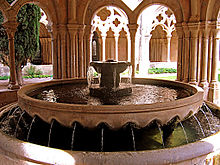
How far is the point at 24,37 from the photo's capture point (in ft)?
30.6

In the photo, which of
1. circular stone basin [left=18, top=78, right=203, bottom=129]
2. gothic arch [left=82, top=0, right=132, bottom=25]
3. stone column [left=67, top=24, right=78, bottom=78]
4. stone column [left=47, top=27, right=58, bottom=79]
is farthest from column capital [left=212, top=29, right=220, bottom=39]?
circular stone basin [left=18, top=78, right=203, bottom=129]

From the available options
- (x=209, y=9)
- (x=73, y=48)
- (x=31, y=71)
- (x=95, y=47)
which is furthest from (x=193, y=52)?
(x=95, y=47)

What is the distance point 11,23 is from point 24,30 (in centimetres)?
202

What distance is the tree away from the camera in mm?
9070

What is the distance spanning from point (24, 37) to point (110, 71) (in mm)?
6154

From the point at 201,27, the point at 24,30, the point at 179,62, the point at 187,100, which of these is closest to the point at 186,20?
the point at 201,27

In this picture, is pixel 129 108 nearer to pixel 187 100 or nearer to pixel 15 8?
pixel 187 100

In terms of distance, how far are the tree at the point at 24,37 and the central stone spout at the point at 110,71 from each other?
5.78 metres

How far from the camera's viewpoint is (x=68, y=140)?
3225mm

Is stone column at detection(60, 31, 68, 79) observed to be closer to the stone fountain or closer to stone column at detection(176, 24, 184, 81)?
stone column at detection(176, 24, 184, 81)

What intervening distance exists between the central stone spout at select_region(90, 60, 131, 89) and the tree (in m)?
5.78

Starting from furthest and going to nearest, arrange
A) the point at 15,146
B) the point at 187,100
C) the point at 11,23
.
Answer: the point at 11,23, the point at 187,100, the point at 15,146

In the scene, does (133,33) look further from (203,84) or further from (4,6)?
(4,6)

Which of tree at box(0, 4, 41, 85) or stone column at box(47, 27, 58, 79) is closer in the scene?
stone column at box(47, 27, 58, 79)
